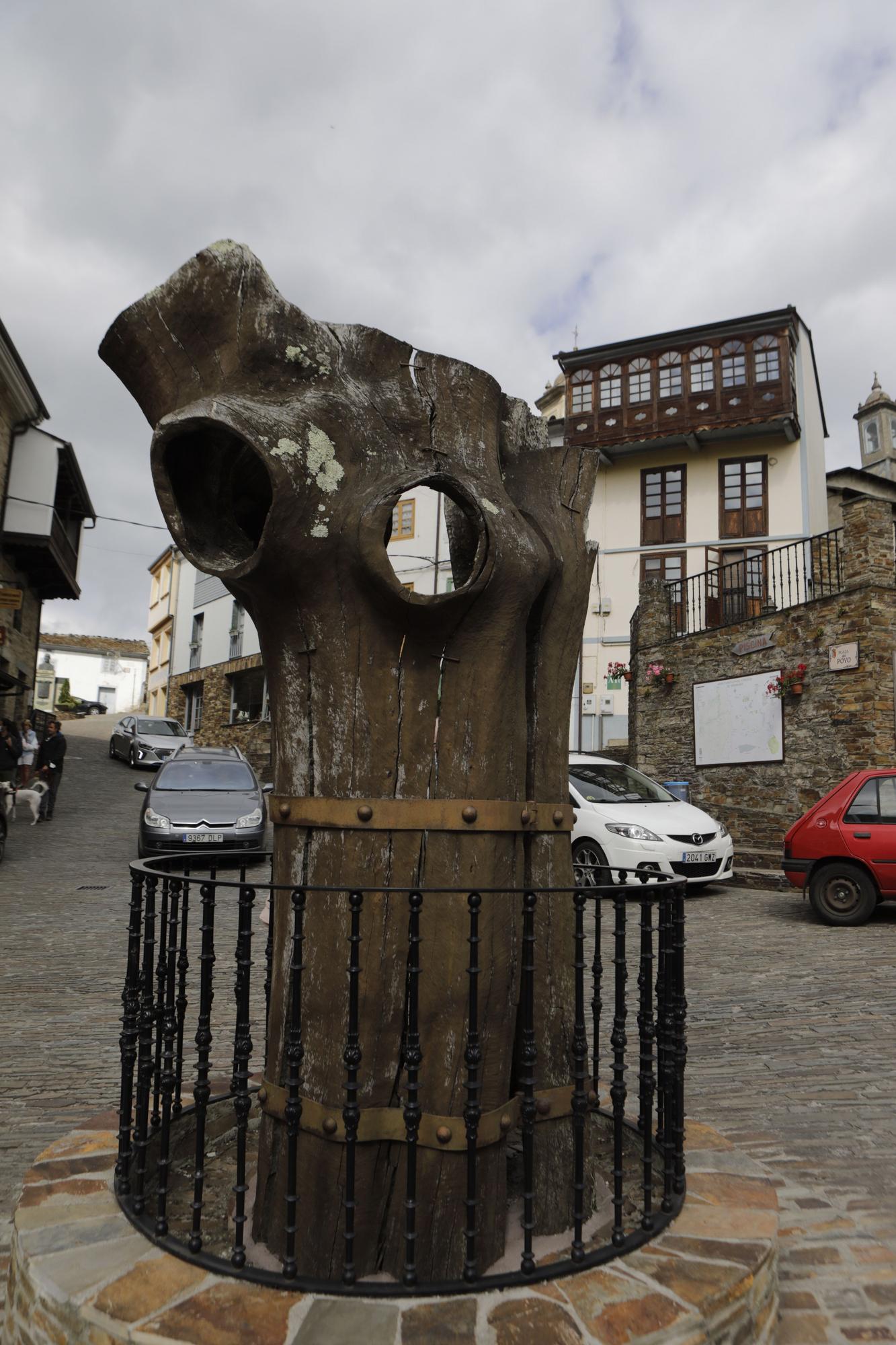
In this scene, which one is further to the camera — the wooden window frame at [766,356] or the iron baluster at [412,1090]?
the wooden window frame at [766,356]

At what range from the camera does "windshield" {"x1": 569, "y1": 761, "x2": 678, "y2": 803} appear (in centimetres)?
1149

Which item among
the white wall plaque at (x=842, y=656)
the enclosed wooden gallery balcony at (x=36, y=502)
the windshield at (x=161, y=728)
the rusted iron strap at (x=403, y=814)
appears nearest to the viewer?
the rusted iron strap at (x=403, y=814)

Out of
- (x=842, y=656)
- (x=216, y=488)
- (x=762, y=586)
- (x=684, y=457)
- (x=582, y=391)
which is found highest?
(x=582, y=391)

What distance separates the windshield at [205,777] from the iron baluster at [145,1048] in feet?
35.5

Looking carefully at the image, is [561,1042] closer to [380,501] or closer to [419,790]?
[419,790]

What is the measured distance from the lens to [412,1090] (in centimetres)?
222

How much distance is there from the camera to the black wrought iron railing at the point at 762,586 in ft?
52.5

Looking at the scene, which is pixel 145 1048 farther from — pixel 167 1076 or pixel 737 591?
pixel 737 591

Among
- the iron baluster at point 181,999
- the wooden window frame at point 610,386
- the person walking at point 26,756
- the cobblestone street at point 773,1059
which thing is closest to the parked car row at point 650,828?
the cobblestone street at point 773,1059

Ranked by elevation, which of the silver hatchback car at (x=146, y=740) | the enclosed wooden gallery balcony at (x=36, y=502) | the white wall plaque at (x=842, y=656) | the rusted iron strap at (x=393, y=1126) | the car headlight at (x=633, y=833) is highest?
the enclosed wooden gallery balcony at (x=36, y=502)

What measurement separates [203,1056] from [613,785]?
32.5 feet

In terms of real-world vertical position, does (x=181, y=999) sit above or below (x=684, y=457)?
below

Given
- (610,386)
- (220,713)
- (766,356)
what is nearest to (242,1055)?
(766,356)

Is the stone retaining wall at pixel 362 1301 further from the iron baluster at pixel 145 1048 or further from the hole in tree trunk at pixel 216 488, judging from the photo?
the hole in tree trunk at pixel 216 488
